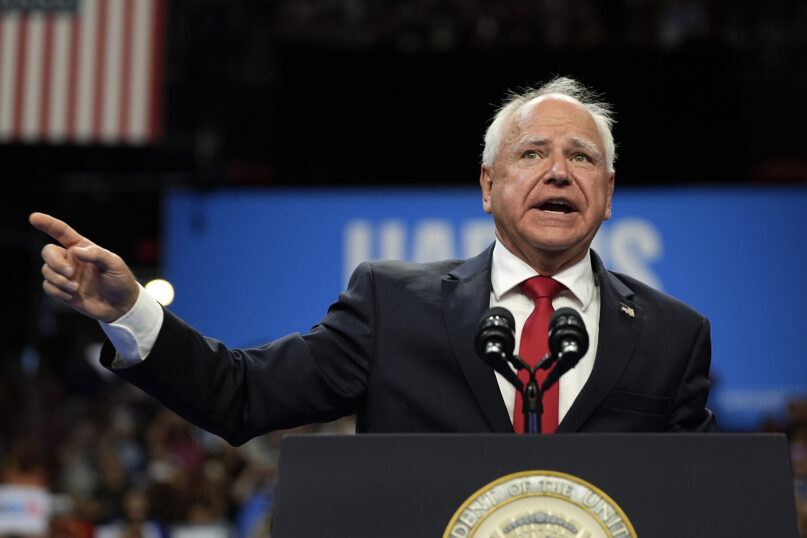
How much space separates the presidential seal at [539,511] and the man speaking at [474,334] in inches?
13.6

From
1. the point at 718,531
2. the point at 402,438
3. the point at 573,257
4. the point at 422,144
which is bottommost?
the point at 718,531

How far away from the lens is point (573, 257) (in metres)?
1.92

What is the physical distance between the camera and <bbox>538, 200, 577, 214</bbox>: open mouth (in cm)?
187

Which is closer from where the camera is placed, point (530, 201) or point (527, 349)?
point (527, 349)

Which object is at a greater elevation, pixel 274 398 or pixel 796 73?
pixel 796 73

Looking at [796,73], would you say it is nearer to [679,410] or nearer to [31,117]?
[31,117]

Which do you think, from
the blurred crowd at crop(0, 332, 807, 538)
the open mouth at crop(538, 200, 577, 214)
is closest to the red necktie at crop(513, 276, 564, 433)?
the open mouth at crop(538, 200, 577, 214)

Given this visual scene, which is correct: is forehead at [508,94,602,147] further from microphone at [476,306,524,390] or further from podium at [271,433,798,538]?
podium at [271,433,798,538]

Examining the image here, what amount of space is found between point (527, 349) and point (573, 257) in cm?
25

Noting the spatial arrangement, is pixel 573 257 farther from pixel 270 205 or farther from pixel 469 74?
pixel 469 74

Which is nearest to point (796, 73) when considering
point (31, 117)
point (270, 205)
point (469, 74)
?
point (469, 74)

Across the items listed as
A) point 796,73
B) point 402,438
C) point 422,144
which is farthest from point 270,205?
point 402,438

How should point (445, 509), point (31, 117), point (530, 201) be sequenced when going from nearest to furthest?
point (445, 509) < point (530, 201) < point (31, 117)

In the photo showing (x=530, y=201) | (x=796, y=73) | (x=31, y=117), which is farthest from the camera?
(x=796, y=73)
